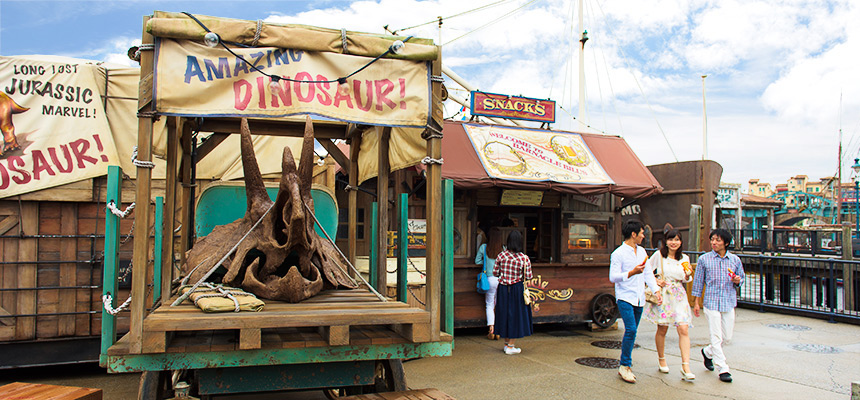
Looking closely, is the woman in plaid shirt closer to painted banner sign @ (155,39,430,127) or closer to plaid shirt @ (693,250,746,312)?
plaid shirt @ (693,250,746,312)

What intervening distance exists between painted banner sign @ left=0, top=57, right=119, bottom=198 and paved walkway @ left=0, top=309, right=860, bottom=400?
2375 millimetres

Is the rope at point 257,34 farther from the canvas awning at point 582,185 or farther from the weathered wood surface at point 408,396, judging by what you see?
the canvas awning at point 582,185

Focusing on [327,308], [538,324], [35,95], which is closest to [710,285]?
[538,324]

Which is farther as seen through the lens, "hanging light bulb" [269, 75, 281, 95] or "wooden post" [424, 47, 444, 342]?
"wooden post" [424, 47, 444, 342]

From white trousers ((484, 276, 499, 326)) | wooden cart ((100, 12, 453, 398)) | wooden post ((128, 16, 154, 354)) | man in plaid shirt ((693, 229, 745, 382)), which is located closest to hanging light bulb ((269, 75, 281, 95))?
wooden cart ((100, 12, 453, 398))

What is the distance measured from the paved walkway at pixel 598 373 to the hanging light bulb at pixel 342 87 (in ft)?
11.7

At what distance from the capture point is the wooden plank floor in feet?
11.3

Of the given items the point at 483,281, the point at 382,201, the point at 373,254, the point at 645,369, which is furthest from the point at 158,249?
the point at 645,369

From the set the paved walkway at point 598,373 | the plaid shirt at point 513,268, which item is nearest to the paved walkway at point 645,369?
the paved walkway at point 598,373

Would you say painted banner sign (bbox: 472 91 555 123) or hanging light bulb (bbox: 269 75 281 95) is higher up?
painted banner sign (bbox: 472 91 555 123)

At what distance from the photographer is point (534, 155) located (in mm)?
10164

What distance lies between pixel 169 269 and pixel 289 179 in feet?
5.90

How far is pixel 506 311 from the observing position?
8.26 meters

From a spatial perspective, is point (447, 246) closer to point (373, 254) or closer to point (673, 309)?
point (373, 254)
